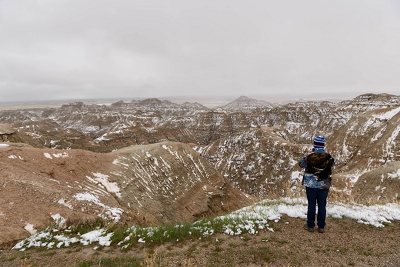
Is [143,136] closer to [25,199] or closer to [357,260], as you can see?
[25,199]

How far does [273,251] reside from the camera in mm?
5902

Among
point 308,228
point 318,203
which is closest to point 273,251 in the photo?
point 308,228

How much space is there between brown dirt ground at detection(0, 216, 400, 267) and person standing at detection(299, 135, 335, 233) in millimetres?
607

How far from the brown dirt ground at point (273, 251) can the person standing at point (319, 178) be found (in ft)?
1.99

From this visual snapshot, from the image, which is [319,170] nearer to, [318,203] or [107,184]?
[318,203]

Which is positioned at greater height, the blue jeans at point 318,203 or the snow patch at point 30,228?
the blue jeans at point 318,203

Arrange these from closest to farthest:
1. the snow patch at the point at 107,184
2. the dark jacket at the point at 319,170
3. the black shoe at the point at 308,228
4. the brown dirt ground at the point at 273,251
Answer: the brown dirt ground at the point at 273,251
the dark jacket at the point at 319,170
the black shoe at the point at 308,228
the snow patch at the point at 107,184

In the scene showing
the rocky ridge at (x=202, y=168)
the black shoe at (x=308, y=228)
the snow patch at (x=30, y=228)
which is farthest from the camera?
the rocky ridge at (x=202, y=168)

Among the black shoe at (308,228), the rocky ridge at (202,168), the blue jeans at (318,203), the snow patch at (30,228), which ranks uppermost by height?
the blue jeans at (318,203)

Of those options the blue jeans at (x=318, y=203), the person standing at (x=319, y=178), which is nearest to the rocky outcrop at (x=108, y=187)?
the blue jeans at (x=318, y=203)

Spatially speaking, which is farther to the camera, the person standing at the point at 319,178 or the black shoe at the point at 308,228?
the black shoe at the point at 308,228

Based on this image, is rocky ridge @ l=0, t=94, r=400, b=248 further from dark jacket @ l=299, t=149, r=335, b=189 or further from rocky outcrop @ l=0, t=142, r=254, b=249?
dark jacket @ l=299, t=149, r=335, b=189

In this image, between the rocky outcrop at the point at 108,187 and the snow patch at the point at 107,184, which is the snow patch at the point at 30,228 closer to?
the rocky outcrop at the point at 108,187

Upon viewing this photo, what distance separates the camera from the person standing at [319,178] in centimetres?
643
